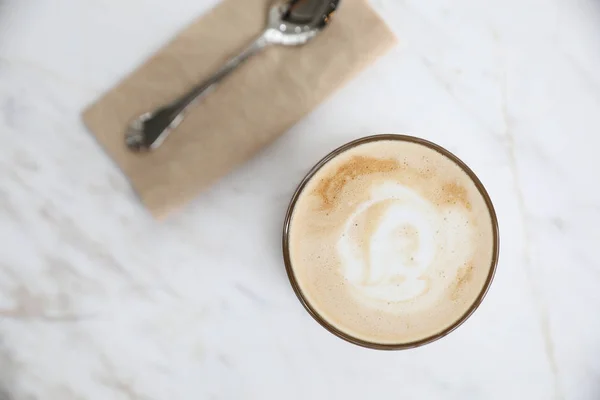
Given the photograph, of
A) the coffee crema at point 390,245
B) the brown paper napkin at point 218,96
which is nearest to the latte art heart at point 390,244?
the coffee crema at point 390,245

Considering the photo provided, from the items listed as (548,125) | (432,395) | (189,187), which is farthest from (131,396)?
(548,125)

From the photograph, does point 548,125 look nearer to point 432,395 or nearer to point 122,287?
point 432,395

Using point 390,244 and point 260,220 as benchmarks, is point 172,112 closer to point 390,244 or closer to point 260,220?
point 260,220

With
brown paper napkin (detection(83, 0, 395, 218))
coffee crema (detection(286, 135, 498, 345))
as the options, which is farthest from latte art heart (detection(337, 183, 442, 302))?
brown paper napkin (detection(83, 0, 395, 218))

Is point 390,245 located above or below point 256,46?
below

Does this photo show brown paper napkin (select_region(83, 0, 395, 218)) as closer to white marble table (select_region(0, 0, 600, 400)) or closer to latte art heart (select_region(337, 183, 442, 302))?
white marble table (select_region(0, 0, 600, 400))

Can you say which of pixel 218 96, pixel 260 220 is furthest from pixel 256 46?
pixel 260 220
